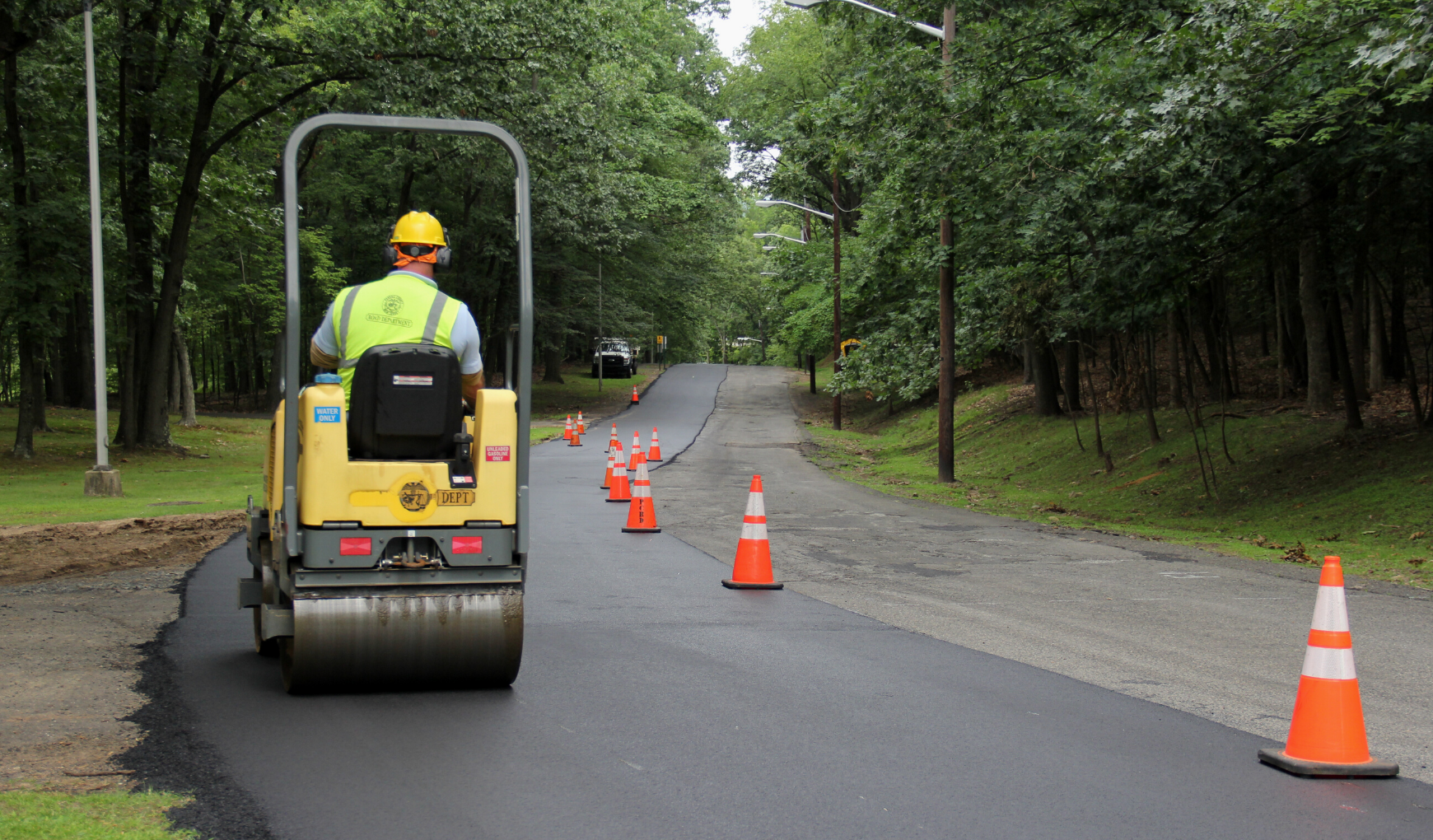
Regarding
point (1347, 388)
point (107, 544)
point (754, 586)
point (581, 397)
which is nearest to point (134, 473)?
point (107, 544)

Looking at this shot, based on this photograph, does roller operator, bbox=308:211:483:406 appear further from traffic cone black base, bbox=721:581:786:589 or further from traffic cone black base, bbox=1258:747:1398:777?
traffic cone black base, bbox=721:581:786:589

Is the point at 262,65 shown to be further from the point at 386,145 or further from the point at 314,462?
the point at 314,462

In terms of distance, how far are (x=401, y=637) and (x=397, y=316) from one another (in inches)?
63.6

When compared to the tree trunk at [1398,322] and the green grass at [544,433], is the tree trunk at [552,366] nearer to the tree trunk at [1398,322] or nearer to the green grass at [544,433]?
the green grass at [544,433]

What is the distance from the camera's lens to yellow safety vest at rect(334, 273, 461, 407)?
596 centimetres

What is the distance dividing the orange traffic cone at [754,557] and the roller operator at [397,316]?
4.47m

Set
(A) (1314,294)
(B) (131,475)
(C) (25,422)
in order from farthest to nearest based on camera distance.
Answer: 1. (C) (25,422)
2. (B) (131,475)
3. (A) (1314,294)

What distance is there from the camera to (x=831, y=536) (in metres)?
14.2

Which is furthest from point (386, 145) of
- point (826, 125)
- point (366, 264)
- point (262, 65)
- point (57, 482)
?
point (826, 125)

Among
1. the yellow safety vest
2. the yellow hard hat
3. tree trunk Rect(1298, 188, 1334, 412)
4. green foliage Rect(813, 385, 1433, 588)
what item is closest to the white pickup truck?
green foliage Rect(813, 385, 1433, 588)

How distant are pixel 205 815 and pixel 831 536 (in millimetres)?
10382

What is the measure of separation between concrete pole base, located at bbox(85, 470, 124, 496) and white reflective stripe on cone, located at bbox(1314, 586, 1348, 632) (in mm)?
18179

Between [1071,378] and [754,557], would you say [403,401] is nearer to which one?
[754,557]

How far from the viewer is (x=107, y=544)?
41.6ft
